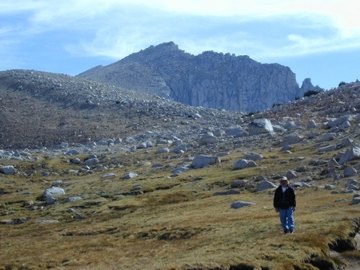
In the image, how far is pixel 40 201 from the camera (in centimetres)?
7819

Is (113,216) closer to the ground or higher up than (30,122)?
closer to the ground

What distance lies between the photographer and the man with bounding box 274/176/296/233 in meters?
34.8

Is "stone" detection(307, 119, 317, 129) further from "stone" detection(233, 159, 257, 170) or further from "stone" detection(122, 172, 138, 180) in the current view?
"stone" detection(122, 172, 138, 180)

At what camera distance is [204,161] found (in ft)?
286

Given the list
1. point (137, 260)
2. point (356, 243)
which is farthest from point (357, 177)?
point (137, 260)

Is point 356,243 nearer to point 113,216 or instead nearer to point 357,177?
point 357,177

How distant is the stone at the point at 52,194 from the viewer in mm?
77056

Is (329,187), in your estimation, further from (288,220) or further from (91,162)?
(91,162)

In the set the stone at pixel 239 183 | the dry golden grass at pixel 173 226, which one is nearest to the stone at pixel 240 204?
the dry golden grass at pixel 173 226

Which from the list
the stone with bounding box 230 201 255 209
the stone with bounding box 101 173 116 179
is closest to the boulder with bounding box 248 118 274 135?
the stone with bounding box 101 173 116 179

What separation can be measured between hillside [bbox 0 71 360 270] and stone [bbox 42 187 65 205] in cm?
17

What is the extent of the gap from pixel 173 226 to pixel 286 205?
14894 mm

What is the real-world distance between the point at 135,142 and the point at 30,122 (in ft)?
147

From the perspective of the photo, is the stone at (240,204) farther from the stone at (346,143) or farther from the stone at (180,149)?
the stone at (180,149)
